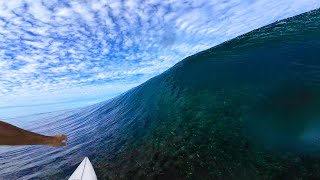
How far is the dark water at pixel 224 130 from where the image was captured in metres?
9.43

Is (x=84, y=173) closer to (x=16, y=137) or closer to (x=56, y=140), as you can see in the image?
(x=56, y=140)

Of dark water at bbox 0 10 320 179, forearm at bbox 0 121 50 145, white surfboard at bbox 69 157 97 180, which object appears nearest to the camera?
forearm at bbox 0 121 50 145

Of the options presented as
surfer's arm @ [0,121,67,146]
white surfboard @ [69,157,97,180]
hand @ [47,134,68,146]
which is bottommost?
white surfboard @ [69,157,97,180]

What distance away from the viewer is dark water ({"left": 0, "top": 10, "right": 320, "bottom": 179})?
9428 mm

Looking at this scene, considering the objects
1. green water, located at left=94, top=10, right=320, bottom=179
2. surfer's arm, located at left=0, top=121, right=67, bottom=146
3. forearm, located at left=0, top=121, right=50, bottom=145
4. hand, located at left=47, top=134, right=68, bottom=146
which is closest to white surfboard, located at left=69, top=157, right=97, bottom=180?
green water, located at left=94, top=10, right=320, bottom=179

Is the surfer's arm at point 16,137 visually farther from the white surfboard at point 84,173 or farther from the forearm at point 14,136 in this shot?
the white surfboard at point 84,173

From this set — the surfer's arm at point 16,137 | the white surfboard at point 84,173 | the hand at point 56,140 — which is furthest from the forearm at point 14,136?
the white surfboard at point 84,173

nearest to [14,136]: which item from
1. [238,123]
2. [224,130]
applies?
[224,130]

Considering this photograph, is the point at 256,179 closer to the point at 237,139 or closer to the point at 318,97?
the point at 237,139

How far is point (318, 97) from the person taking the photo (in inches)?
474

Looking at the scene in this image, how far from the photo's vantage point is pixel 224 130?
11.6m

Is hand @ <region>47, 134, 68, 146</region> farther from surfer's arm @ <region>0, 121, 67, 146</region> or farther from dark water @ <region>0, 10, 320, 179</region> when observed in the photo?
dark water @ <region>0, 10, 320, 179</region>

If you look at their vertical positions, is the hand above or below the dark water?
above

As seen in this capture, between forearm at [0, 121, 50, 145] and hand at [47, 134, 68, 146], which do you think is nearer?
forearm at [0, 121, 50, 145]
